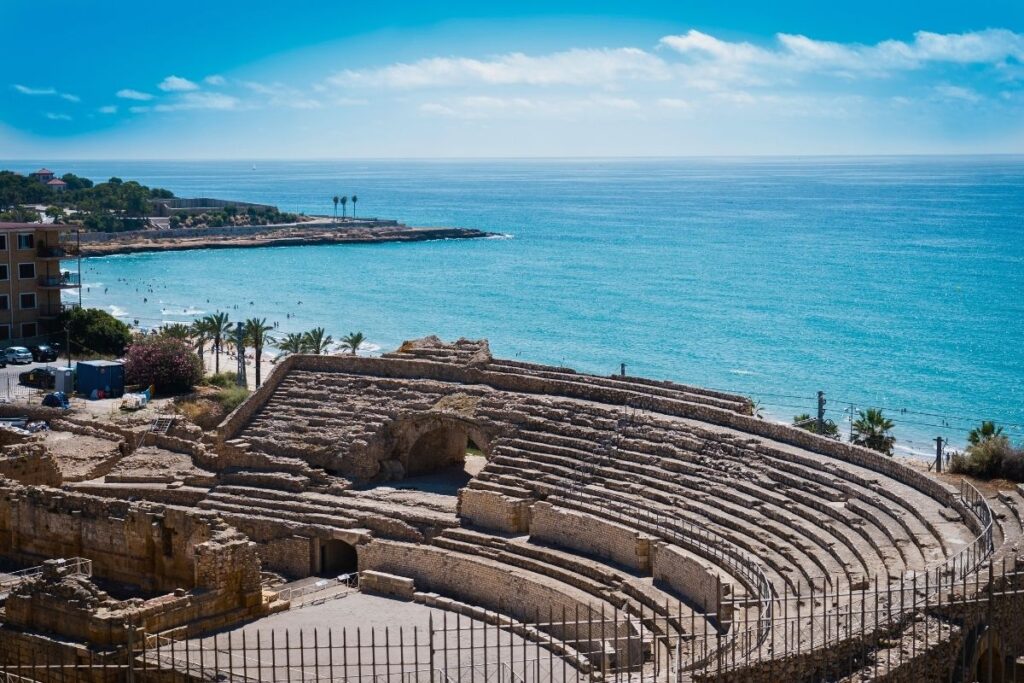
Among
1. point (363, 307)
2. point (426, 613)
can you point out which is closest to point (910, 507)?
point (426, 613)

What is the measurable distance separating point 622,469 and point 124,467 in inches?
601

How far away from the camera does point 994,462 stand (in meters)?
34.1

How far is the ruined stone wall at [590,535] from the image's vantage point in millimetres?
28250

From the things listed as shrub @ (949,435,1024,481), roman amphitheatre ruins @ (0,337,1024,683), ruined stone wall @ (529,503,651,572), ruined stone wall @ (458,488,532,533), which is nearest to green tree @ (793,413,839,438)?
shrub @ (949,435,1024,481)

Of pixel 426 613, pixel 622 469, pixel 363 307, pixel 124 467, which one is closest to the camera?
pixel 426 613

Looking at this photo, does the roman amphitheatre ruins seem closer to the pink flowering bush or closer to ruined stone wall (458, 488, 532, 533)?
ruined stone wall (458, 488, 532, 533)

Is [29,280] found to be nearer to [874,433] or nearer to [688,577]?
[874,433]

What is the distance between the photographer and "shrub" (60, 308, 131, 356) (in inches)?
2124

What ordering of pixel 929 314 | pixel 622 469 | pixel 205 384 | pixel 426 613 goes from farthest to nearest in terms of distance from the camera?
pixel 929 314
pixel 205 384
pixel 622 469
pixel 426 613

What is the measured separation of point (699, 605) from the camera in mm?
25750

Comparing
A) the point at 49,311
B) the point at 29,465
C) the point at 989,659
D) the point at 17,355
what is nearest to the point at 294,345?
the point at 49,311

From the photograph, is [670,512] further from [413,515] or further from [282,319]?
[282,319]

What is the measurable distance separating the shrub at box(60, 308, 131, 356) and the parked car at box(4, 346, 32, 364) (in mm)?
2634

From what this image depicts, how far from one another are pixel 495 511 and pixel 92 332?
28345 mm
